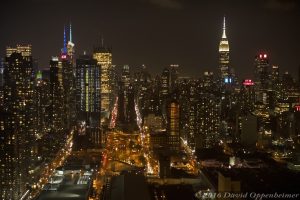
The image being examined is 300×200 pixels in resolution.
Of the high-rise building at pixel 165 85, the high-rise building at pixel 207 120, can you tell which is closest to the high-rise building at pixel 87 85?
the high-rise building at pixel 165 85

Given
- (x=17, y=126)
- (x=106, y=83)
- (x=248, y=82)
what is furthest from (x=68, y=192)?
(x=106, y=83)

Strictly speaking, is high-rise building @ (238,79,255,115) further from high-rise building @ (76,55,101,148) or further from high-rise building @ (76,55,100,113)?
high-rise building @ (76,55,100,113)

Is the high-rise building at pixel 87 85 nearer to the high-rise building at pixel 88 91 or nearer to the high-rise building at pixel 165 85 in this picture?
the high-rise building at pixel 88 91

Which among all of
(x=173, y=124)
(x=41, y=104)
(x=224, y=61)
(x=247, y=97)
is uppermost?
(x=224, y=61)

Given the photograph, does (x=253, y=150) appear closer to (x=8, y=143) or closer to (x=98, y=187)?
(x=98, y=187)

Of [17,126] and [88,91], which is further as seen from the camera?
[88,91]

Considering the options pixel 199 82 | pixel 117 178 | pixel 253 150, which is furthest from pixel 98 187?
pixel 199 82

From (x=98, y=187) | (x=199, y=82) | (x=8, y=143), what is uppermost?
(x=199, y=82)

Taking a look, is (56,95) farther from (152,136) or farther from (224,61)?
(224,61)
